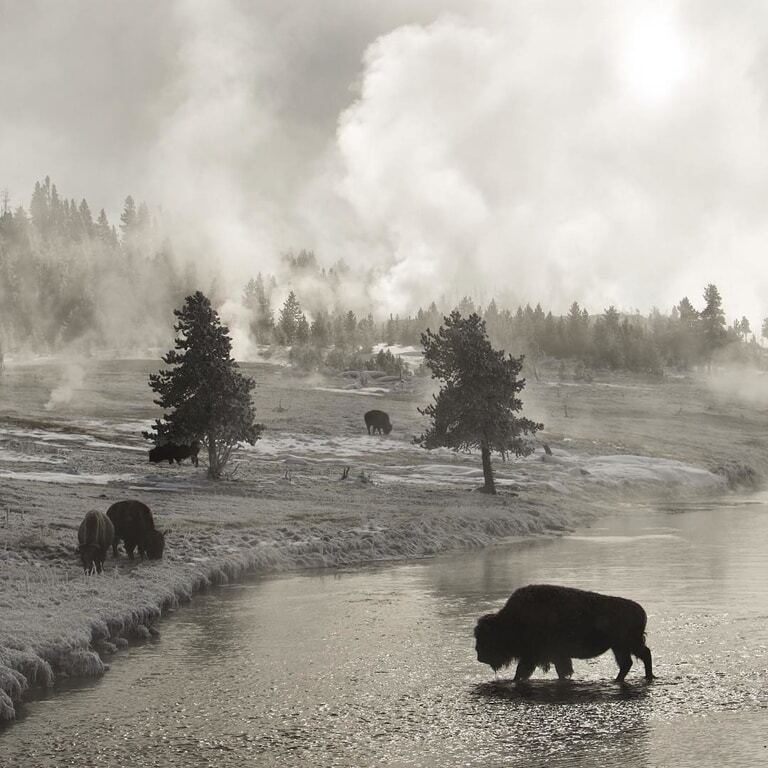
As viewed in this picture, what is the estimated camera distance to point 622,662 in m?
12.9

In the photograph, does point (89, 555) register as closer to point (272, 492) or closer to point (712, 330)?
point (272, 492)

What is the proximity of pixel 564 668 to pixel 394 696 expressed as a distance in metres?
2.65

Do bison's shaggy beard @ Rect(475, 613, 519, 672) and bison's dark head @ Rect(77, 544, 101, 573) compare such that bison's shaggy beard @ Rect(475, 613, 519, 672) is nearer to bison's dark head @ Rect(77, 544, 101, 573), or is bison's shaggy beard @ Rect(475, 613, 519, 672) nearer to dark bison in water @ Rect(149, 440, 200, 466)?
bison's dark head @ Rect(77, 544, 101, 573)

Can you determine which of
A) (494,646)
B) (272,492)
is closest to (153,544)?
(494,646)

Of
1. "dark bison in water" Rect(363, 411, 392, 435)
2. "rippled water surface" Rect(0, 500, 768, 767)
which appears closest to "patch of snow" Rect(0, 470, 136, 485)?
"rippled water surface" Rect(0, 500, 768, 767)

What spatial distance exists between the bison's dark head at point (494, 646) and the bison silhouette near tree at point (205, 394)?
36.2 metres

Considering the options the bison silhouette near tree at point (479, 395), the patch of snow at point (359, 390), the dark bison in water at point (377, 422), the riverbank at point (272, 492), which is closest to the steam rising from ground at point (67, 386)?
the riverbank at point (272, 492)

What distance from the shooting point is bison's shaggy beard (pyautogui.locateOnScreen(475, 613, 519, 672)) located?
42.3 ft

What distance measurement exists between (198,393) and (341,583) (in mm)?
24827

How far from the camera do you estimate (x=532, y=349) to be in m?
179

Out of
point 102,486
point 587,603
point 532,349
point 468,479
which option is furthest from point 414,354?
point 587,603

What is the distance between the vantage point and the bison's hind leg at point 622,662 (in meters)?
12.8

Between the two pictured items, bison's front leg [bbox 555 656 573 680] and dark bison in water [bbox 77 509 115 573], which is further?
dark bison in water [bbox 77 509 115 573]

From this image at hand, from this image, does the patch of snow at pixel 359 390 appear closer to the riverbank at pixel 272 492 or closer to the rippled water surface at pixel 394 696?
the riverbank at pixel 272 492
